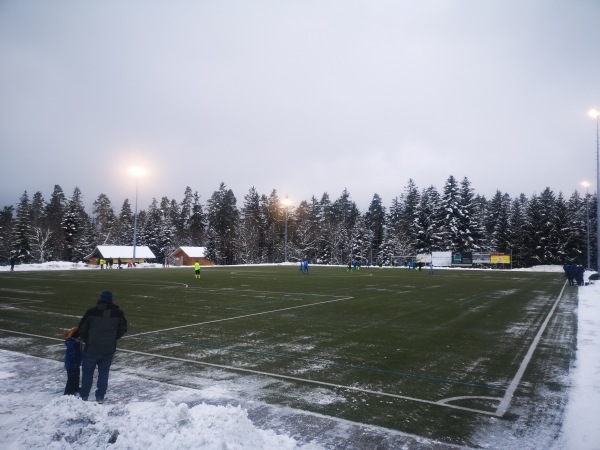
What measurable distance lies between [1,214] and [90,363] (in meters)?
121

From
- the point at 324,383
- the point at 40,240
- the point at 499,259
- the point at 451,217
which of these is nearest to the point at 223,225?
the point at 40,240

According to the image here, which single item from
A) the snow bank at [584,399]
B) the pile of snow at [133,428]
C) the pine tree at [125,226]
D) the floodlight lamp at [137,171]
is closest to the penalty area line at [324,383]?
the snow bank at [584,399]

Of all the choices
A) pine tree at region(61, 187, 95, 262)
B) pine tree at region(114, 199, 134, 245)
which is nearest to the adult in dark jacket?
pine tree at region(61, 187, 95, 262)

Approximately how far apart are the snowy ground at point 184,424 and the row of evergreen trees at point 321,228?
6598 centimetres

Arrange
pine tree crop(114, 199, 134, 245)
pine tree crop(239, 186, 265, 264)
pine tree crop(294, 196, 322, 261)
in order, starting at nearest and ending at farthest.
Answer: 1. pine tree crop(239, 186, 265, 264)
2. pine tree crop(294, 196, 322, 261)
3. pine tree crop(114, 199, 134, 245)

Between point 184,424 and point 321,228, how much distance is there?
99.3 metres

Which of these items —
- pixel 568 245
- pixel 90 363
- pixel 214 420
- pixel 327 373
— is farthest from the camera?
pixel 568 245

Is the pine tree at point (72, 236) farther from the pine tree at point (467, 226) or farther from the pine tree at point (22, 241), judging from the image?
the pine tree at point (467, 226)

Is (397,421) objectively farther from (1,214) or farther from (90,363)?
(1,214)

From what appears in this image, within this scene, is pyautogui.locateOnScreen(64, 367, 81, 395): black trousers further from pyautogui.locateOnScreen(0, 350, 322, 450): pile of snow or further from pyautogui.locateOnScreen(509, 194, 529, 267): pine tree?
pyautogui.locateOnScreen(509, 194, 529, 267): pine tree

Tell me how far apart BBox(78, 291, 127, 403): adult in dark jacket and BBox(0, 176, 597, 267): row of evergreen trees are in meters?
66.0

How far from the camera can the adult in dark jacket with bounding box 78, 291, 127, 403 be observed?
21.2 ft

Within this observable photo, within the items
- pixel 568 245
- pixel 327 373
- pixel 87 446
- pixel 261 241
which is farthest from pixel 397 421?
pixel 261 241

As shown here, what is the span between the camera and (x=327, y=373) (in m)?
8.30
